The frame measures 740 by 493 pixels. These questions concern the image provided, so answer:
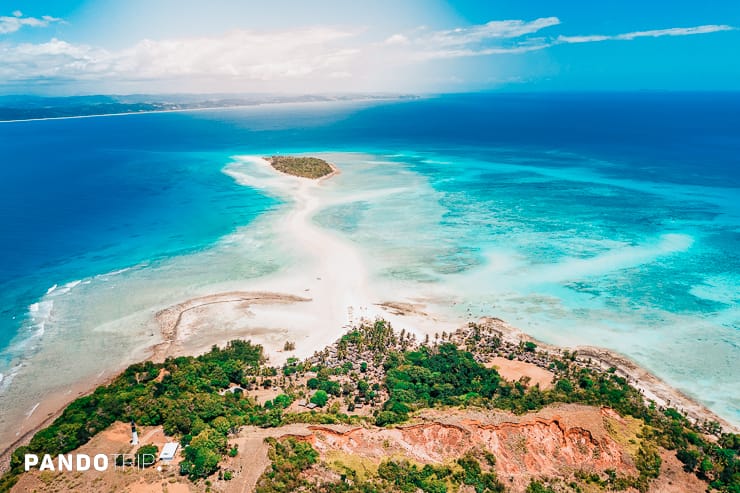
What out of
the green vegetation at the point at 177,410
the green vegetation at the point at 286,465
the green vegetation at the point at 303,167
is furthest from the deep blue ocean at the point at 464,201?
the green vegetation at the point at 286,465

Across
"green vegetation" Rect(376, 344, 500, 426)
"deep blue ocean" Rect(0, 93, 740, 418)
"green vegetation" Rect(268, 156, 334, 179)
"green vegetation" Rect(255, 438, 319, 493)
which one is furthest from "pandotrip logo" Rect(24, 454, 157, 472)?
"green vegetation" Rect(268, 156, 334, 179)

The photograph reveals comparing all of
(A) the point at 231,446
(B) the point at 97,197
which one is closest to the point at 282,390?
(A) the point at 231,446

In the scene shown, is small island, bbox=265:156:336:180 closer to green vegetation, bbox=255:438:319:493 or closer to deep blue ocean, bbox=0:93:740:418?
deep blue ocean, bbox=0:93:740:418

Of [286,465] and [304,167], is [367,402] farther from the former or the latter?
[304,167]

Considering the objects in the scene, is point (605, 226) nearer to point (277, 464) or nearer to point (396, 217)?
point (396, 217)

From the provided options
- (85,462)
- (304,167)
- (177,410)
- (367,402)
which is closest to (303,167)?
(304,167)
